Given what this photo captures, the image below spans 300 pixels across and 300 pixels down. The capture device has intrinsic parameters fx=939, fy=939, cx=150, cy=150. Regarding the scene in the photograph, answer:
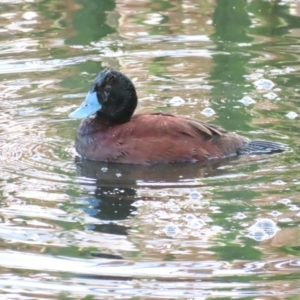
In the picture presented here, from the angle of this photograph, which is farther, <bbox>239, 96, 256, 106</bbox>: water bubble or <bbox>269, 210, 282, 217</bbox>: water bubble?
<bbox>239, 96, 256, 106</bbox>: water bubble

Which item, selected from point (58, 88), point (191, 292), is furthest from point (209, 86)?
point (191, 292)

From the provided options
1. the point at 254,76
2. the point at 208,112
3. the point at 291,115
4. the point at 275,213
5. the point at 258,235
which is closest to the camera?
the point at 258,235

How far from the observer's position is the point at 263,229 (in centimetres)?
550

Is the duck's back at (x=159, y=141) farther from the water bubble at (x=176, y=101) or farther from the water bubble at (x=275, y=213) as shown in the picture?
the water bubble at (x=275, y=213)

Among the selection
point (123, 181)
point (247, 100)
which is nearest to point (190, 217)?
point (123, 181)

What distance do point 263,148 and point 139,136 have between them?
966 mm

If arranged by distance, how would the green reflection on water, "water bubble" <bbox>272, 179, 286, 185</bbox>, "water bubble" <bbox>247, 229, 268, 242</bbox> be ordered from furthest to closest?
the green reflection on water → "water bubble" <bbox>272, 179, 286, 185</bbox> → "water bubble" <bbox>247, 229, 268, 242</bbox>

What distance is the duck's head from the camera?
7246mm

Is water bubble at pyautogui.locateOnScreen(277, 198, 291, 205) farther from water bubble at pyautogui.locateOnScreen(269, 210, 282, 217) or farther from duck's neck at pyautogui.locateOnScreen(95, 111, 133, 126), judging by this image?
duck's neck at pyautogui.locateOnScreen(95, 111, 133, 126)

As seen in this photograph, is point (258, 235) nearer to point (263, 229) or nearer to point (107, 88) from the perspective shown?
point (263, 229)

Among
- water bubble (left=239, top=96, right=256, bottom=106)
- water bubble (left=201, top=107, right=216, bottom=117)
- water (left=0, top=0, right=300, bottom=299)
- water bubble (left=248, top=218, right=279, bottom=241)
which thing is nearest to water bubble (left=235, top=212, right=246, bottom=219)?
water (left=0, top=0, right=300, bottom=299)

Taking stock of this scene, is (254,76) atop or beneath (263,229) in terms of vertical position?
beneath

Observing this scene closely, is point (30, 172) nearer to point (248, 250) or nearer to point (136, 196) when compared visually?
point (136, 196)

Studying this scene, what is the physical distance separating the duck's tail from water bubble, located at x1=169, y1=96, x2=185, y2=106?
132 cm
